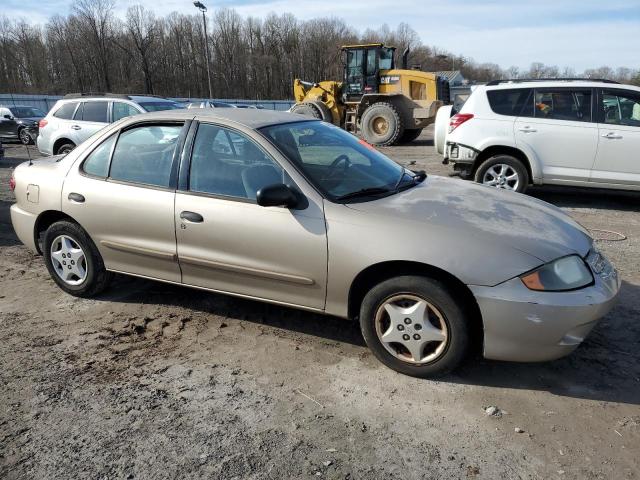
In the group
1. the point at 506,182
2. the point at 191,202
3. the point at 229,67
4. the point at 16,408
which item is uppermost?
the point at 229,67

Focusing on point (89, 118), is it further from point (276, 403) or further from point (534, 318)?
point (534, 318)

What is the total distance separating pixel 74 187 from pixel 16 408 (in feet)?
6.19

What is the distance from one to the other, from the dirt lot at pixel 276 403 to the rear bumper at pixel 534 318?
0.98 ft

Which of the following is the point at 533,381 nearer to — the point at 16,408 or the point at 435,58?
the point at 16,408

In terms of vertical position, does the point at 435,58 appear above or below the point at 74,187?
above

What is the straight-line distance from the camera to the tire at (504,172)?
7.40 m

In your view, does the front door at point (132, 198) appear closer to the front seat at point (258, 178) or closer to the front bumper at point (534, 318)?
the front seat at point (258, 178)

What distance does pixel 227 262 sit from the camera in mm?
→ 3475

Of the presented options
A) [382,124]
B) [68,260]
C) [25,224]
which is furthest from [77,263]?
[382,124]

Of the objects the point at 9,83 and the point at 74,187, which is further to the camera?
the point at 9,83

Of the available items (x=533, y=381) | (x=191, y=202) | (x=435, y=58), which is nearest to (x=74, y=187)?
(x=191, y=202)

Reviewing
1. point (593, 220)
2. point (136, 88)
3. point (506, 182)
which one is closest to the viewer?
point (593, 220)

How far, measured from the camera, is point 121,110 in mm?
10094

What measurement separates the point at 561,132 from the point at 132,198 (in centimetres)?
599
